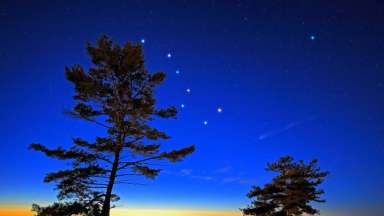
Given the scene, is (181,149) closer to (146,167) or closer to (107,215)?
(146,167)

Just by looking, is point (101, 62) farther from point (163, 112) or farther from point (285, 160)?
point (285, 160)

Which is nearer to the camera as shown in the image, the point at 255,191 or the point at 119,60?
the point at 119,60

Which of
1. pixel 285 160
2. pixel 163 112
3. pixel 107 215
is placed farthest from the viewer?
pixel 285 160

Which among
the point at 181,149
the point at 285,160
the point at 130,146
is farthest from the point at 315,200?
the point at 130,146

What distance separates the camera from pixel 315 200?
27.3 metres

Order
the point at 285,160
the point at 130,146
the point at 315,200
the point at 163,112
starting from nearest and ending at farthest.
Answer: the point at 130,146, the point at 163,112, the point at 315,200, the point at 285,160

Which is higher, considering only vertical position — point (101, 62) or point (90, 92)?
point (101, 62)

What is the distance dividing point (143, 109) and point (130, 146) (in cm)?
215

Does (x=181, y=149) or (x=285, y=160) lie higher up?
→ (x=285, y=160)

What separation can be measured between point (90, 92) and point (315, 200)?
22474 mm

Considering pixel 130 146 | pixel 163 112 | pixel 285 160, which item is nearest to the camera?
pixel 130 146

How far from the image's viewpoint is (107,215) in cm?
1498

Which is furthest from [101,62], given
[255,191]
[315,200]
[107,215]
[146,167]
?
[315,200]

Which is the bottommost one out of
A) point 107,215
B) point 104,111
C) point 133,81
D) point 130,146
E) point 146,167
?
point 107,215
